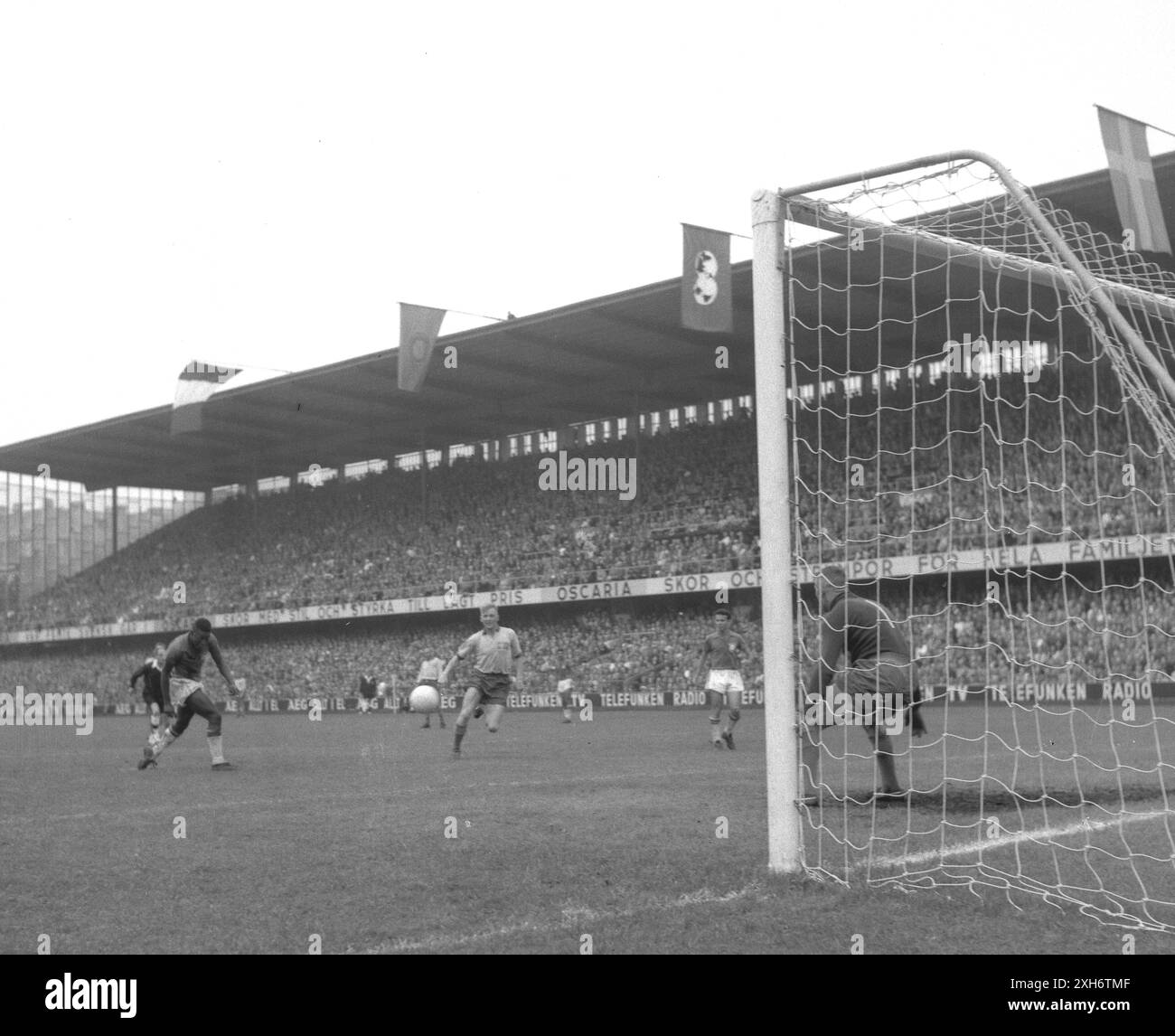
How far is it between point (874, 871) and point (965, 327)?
20.7m

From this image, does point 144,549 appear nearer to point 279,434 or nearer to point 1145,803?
point 279,434

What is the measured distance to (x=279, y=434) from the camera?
5181 cm

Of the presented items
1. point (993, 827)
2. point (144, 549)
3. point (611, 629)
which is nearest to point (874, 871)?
point (993, 827)

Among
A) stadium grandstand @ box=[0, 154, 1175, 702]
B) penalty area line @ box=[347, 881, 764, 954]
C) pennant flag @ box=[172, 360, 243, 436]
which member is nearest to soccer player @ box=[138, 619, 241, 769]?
penalty area line @ box=[347, 881, 764, 954]

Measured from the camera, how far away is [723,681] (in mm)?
18125

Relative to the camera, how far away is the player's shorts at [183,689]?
14.9 metres

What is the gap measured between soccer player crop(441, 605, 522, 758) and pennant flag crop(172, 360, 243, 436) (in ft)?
76.3

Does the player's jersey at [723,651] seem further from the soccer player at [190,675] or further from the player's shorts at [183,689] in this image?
the player's shorts at [183,689]

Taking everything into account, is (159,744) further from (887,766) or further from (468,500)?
(468,500)

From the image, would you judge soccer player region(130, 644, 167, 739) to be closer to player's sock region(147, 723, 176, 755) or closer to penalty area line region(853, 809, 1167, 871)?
player's sock region(147, 723, 176, 755)

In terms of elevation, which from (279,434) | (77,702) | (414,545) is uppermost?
(279,434)

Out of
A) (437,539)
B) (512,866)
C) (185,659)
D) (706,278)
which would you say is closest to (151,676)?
(185,659)

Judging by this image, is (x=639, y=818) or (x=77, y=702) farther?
(x=77, y=702)
